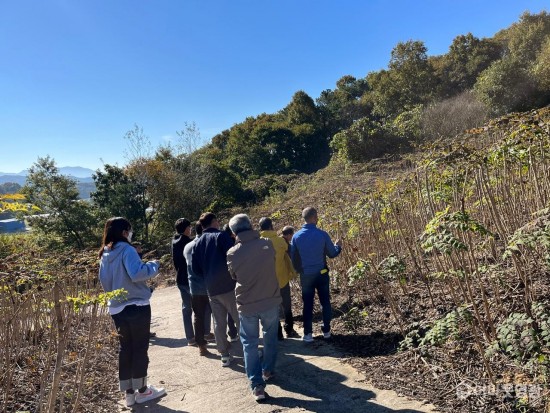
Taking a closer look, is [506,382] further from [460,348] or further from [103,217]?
[103,217]

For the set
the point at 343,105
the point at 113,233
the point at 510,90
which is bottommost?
the point at 113,233

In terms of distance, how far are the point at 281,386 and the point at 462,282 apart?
2027 millimetres

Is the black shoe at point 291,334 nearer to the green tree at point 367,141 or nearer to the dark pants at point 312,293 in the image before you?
the dark pants at point 312,293

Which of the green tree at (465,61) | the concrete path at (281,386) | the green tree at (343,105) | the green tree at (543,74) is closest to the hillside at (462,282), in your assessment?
the concrete path at (281,386)

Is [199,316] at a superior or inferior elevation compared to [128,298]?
inferior

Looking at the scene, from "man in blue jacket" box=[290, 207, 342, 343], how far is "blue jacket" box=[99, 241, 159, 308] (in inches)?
71.0

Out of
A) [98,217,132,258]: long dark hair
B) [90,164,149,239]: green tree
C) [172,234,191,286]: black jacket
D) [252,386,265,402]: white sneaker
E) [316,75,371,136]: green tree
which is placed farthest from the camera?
[316,75,371,136]: green tree

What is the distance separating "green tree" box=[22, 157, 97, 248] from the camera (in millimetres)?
16078

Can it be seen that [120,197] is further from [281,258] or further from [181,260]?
[281,258]

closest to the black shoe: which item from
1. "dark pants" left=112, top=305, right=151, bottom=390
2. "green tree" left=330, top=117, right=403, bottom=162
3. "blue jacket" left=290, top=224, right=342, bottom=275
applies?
"blue jacket" left=290, top=224, right=342, bottom=275

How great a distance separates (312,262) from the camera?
16.1 ft

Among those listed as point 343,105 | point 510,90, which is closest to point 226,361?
point 510,90

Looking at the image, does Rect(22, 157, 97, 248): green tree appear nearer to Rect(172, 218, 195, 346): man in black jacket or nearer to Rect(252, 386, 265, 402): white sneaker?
Rect(172, 218, 195, 346): man in black jacket

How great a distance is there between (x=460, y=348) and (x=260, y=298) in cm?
176
